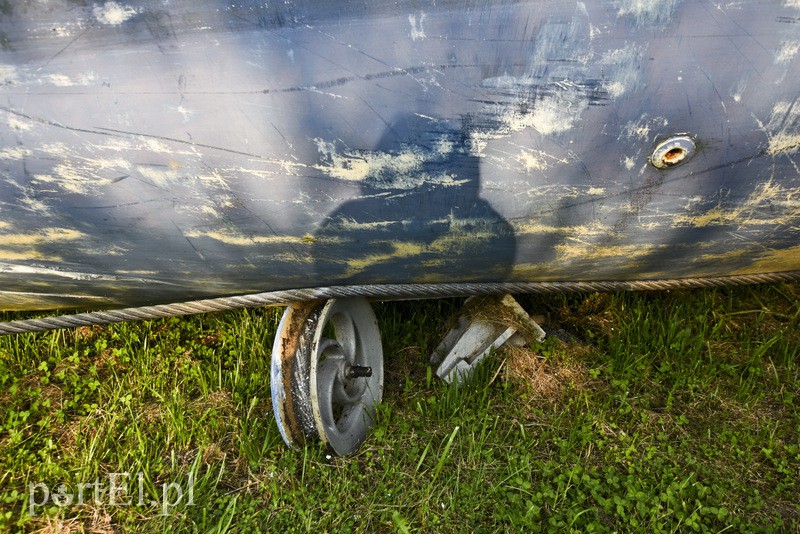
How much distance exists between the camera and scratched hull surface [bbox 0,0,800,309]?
1.54m

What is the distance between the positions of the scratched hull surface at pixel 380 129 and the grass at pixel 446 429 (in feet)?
1.92

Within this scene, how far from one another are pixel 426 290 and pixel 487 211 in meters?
0.36

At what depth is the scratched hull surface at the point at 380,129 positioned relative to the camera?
1537 millimetres

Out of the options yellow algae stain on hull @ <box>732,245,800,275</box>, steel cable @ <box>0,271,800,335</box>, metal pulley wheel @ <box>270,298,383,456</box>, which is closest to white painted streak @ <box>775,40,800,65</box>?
yellow algae stain on hull @ <box>732,245,800,275</box>

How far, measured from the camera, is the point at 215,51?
155 cm

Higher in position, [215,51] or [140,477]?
[215,51]

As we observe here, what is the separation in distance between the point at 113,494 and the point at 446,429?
989 millimetres

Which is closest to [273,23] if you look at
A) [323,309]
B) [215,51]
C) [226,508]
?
[215,51]

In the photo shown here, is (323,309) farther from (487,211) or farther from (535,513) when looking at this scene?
(535,513)

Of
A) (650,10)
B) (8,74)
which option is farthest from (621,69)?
(8,74)

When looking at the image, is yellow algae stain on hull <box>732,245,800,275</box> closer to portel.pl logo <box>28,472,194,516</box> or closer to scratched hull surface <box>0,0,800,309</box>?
scratched hull surface <box>0,0,800,309</box>

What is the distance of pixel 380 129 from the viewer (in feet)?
5.33

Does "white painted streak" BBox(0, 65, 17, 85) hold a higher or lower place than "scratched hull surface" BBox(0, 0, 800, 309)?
higher

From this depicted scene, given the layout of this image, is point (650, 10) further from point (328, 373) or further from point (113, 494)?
point (113, 494)
